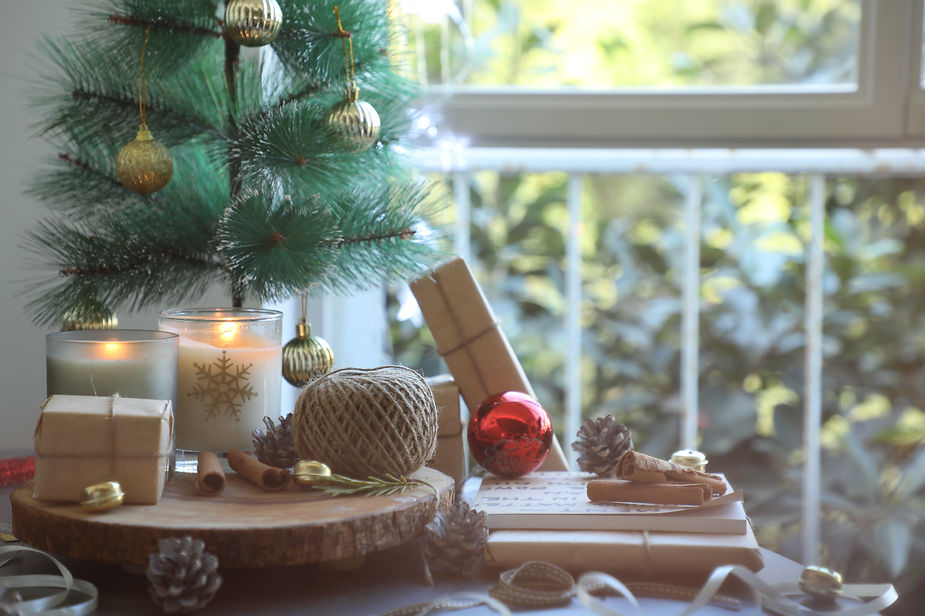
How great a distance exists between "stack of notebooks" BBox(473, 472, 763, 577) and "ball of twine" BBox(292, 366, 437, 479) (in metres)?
0.08

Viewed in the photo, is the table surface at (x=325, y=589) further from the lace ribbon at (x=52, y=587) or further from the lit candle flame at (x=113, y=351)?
the lit candle flame at (x=113, y=351)

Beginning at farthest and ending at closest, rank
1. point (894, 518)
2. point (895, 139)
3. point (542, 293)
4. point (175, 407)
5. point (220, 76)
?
point (542, 293) → point (894, 518) → point (895, 139) → point (220, 76) → point (175, 407)

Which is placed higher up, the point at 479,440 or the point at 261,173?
the point at 261,173

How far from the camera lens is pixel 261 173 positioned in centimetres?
76

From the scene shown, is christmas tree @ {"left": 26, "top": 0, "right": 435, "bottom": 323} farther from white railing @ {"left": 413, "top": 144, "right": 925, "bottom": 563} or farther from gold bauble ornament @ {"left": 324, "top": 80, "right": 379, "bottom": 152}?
white railing @ {"left": 413, "top": 144, "right": 925, "bottom": 563}

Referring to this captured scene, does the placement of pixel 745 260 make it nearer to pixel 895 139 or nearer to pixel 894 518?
pixel 895 139

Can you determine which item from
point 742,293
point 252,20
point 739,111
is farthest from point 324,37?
point 742,293

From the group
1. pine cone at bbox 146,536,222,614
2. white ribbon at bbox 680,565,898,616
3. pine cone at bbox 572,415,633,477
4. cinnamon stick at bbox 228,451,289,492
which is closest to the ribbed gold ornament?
cinnamon stick at bbox 228,451,289,492

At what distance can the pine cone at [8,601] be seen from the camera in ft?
1.64

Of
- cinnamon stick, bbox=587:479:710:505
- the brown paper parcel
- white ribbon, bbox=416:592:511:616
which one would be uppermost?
cinnamon stick, bbox=587:479:710:505

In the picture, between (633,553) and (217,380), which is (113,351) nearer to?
(217,380)

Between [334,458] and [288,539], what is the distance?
103mm

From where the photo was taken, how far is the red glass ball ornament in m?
0.75

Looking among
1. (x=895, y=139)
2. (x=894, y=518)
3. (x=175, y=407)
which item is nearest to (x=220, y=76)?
(x=175, y=407)
